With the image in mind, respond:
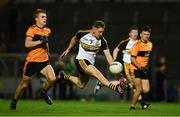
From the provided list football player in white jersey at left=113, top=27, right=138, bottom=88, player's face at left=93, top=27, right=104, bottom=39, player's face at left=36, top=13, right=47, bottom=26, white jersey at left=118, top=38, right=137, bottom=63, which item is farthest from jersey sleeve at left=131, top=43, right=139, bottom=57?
white jersey at left=118, top=38, right=137, bottom=63

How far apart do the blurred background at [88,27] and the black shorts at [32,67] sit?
12943mm

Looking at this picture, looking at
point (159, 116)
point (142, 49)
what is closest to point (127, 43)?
point (142, 49)

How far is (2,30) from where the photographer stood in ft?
123

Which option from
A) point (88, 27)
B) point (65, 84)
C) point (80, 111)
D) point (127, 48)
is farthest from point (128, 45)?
point (88, 27)

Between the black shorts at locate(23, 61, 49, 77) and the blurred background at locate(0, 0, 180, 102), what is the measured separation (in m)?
12.9

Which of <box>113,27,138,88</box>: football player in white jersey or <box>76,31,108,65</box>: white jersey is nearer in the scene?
<box>76,31,108,65</box>: white jersey

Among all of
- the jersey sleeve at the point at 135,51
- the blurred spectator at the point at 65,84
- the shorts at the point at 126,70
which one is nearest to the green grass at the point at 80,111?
the jersey sleeve at the point at 135,51

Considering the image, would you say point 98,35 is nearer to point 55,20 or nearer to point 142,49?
point 142,49

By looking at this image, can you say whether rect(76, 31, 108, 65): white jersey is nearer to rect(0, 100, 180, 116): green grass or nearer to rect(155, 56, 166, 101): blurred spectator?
rect(0, 100, 180, 116): green grass

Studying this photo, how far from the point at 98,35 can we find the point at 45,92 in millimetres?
2232

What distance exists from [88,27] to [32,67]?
19.1 m

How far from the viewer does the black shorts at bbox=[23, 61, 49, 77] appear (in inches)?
674

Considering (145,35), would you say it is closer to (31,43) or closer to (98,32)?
(98,32)

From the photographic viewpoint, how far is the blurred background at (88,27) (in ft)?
102
